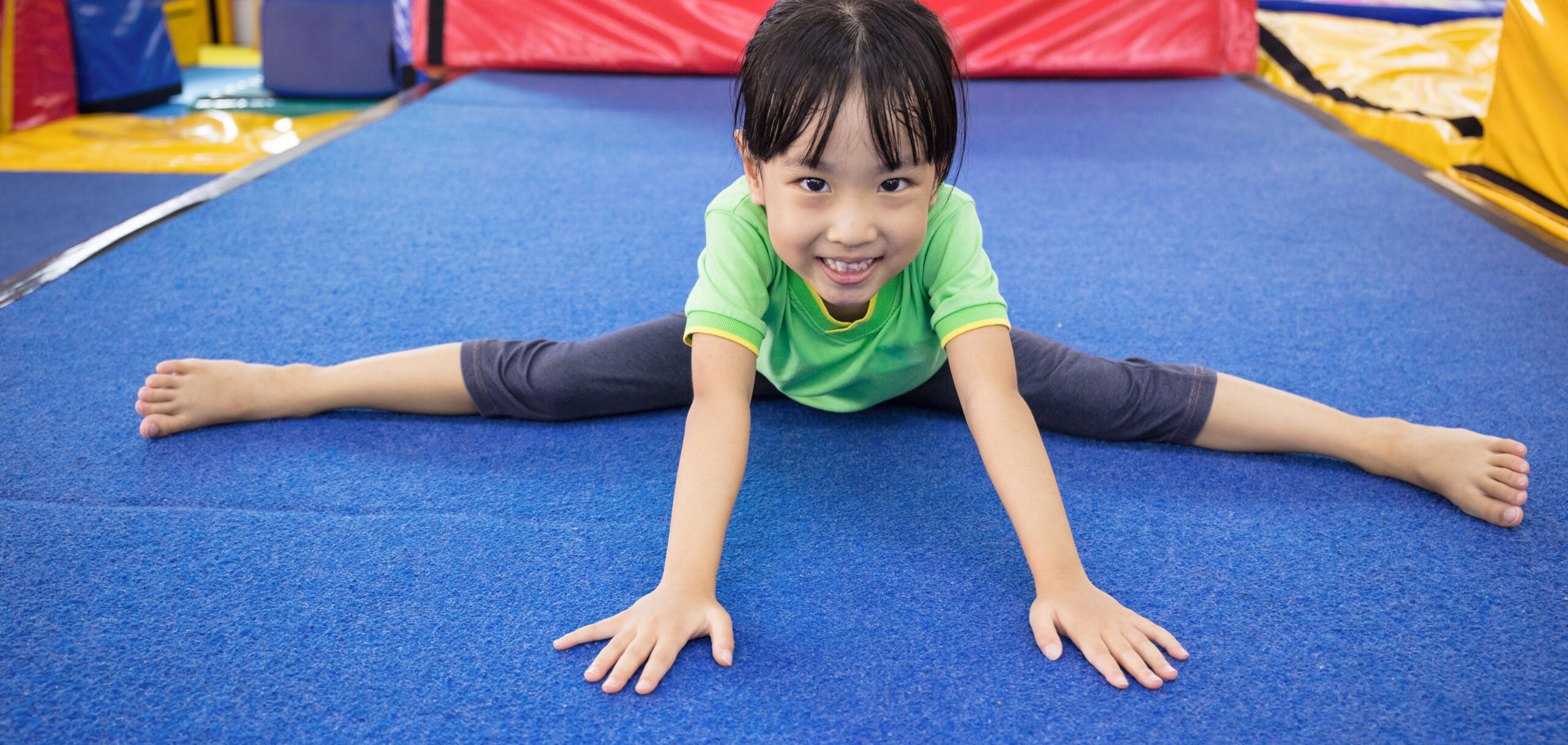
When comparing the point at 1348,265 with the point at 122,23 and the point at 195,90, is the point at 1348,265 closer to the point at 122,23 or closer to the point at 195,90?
the point at 122,23

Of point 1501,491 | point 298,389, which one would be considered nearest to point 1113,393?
point 1501,491

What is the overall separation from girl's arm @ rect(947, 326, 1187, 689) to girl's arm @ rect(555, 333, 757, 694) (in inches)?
8.5

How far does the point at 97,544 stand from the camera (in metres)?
0.95

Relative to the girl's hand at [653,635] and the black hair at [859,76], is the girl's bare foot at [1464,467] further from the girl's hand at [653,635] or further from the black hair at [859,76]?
the girl's hand at [653,635]

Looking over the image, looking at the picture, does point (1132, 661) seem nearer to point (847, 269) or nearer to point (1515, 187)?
point (847, 269)

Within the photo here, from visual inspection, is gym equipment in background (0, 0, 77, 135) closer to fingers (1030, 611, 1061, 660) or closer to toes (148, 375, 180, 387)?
toes (148, 375, 180, 387)

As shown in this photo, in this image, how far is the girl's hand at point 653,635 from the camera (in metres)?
0.79

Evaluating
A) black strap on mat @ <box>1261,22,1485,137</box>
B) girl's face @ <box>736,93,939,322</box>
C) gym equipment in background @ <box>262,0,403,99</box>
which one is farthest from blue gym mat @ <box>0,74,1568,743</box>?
gym equipment in background @ <box>262,0,403,99</box>

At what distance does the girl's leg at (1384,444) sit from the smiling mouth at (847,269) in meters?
0.47

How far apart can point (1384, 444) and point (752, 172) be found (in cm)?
73

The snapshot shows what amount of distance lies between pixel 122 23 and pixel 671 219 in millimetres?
2361

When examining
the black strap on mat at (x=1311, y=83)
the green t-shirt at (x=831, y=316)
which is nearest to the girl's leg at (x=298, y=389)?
the green t-shirt at (x=831, y=316)

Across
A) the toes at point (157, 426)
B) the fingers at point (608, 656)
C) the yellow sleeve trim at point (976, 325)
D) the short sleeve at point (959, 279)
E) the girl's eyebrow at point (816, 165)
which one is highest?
the girl's eyebrow at point (816, 165)

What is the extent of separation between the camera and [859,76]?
83cm
